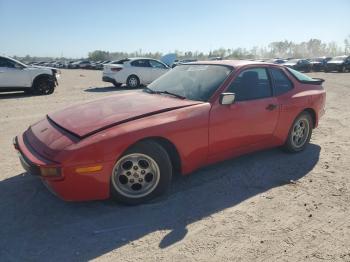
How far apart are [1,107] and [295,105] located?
27.7 feet

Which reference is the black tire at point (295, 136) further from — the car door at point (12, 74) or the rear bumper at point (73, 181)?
the car door at point (12, 74)

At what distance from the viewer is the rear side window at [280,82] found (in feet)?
16.2

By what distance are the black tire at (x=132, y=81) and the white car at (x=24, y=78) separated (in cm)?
360

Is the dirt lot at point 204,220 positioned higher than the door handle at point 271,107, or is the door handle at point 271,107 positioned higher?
the door handle at point 271,107

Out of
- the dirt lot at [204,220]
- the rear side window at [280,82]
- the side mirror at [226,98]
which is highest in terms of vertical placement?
the rear side window at [280,82]

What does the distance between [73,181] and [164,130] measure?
3.39 feet

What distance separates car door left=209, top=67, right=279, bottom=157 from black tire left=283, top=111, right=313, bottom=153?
536 mm

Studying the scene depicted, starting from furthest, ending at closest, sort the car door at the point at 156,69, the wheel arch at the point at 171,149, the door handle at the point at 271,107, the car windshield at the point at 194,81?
the car door at the point at 156,69 < the door handle at the point at 271,107 < the car windshield at the point at 194,81 < the wheel arch at the point at 171,149

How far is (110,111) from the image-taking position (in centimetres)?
383

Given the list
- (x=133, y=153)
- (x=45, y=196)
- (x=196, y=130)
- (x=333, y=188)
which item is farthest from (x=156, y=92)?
(x=333, y=188)

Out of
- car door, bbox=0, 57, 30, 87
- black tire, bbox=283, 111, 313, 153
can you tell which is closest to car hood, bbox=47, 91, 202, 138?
black tire, bbox=283, 111, 313, 153

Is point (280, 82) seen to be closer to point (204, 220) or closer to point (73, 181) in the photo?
point (204, 220)

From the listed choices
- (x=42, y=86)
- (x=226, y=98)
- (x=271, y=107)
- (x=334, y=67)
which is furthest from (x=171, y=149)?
(x=334, y=67)

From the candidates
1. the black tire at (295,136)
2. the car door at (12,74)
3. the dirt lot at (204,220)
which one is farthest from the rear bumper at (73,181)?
the car door at (12,74)
